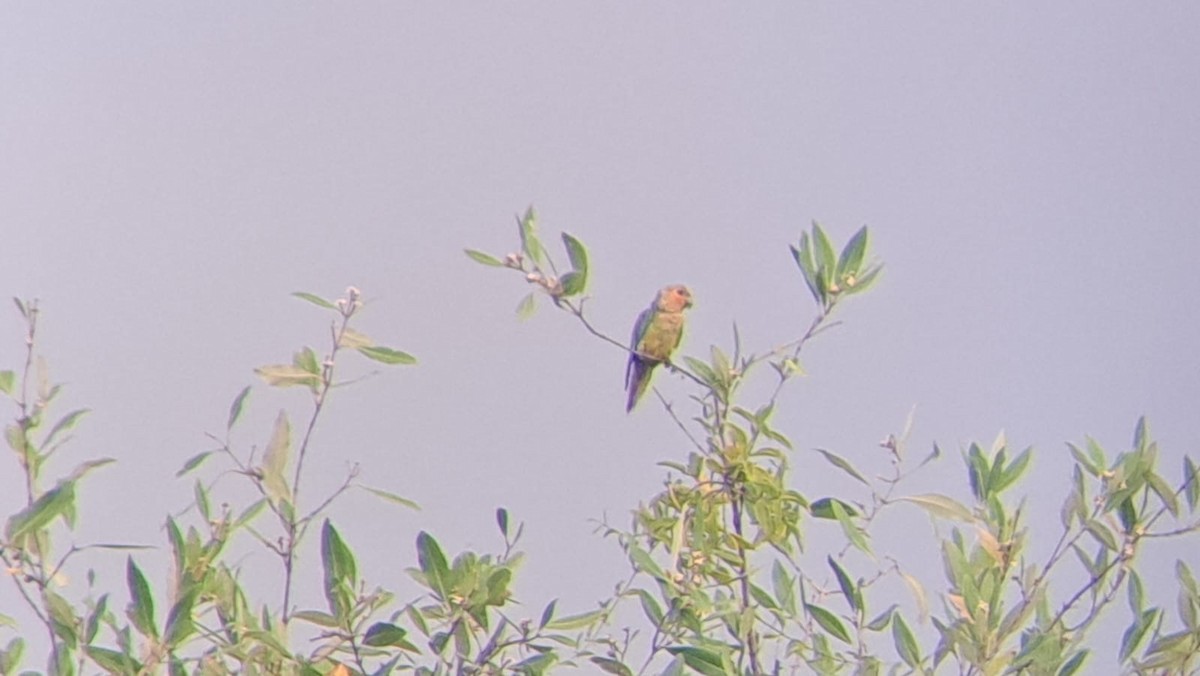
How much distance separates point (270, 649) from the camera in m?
1.50

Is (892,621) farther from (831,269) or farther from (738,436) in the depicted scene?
(831,269)

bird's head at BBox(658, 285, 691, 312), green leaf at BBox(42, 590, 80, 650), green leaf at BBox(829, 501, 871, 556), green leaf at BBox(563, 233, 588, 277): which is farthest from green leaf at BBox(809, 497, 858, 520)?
bird's head at BBox(658, 285, 691, 312)

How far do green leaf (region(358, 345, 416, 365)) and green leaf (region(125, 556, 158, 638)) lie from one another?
1.32ft

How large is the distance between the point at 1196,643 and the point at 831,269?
2.07ft

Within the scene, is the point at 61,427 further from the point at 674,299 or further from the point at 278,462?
the point at 674,299

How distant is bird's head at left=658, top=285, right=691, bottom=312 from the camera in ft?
10.3

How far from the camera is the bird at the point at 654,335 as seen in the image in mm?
2859

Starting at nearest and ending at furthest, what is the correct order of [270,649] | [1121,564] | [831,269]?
[270,649] → [1121,564] → [831,269]

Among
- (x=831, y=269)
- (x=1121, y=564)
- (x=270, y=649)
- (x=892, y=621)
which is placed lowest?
(x=270, y=649)

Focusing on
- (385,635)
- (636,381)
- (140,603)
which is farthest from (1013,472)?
(636,381)

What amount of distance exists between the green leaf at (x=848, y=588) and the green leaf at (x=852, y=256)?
0.38m

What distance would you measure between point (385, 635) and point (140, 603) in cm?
25

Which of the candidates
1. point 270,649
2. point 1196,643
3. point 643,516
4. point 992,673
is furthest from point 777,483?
point 270,649

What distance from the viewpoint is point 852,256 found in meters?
1.90
